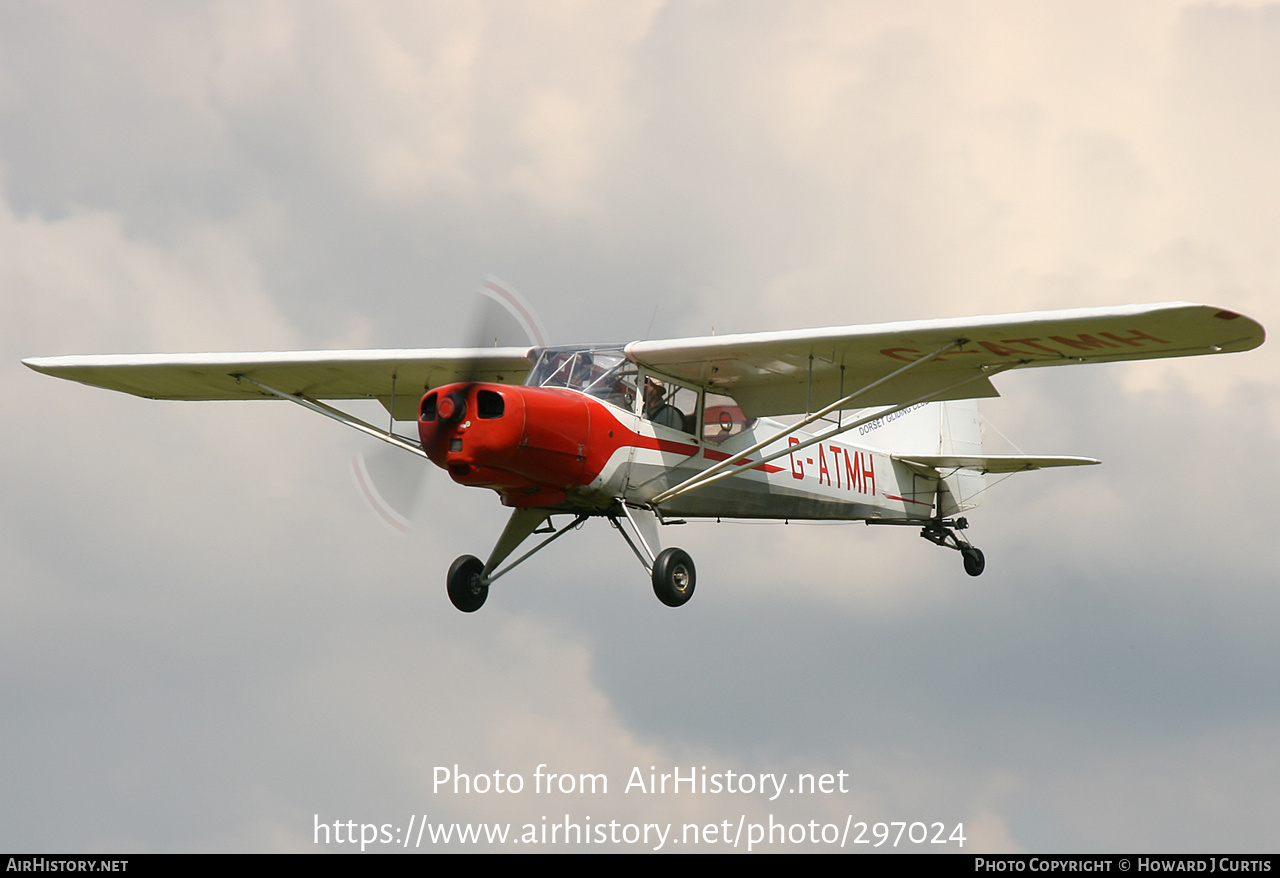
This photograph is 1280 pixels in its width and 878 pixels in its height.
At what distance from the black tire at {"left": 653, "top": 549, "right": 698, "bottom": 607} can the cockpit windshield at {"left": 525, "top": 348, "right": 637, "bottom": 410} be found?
57.9 inches

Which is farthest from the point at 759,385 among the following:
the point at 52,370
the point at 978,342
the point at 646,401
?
the point at 52,370

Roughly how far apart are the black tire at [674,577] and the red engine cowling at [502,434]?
1282 millimetres

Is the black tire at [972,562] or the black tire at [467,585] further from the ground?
the black tire at [972,562]

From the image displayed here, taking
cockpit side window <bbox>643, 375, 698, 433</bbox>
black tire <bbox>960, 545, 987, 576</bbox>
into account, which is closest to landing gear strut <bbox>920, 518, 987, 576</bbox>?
black tire <bbox>960, 545, 987, 576</bbox>

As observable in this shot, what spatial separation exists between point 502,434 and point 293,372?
13.9ft

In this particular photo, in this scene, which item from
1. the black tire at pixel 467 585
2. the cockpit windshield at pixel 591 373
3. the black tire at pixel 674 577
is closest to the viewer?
the black tire at pixel 674 577

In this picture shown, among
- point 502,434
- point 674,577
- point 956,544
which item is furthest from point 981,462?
point 502,434

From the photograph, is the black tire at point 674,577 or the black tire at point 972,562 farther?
the black tire at point 972,562

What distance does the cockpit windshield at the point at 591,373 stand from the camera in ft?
40.9

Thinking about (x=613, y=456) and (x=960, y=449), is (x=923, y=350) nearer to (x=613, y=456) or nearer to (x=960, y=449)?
(x=613, y=456)

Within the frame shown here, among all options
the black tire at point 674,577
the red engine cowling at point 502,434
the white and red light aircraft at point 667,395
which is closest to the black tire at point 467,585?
the white and red light aircraft at point 667,395

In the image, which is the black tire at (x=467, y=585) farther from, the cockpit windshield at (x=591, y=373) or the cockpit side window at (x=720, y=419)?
the cockpit side window at (x=720, y=419)

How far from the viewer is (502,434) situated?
11102mm

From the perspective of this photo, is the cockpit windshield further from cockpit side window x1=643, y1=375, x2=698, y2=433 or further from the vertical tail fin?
the vertical tail fin
